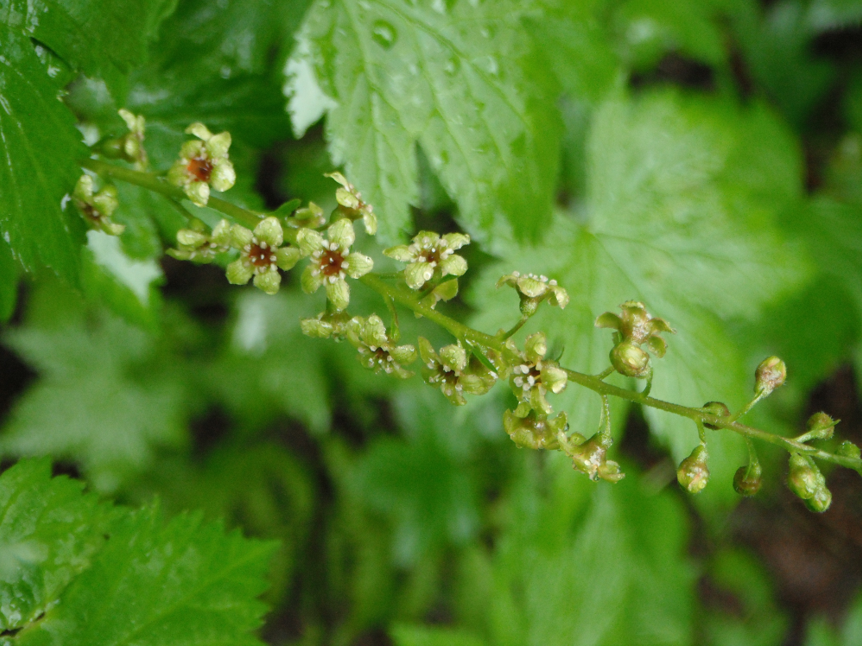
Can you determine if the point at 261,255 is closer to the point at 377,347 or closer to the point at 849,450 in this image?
the point at 377,347

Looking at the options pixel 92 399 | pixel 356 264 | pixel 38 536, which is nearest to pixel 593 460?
pixel 356 264

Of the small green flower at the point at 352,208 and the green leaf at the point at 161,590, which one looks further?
the green leaf at the point at 161,590

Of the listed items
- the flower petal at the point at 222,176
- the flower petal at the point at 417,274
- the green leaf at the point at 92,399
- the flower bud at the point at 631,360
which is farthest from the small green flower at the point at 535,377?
the green leaf at the point at 92,399

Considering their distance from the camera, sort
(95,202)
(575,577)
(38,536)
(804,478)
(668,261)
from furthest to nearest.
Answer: (575,577)
(668,261)
(38,536)
(95,202)
(804,478)

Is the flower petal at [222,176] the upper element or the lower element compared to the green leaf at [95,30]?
lower

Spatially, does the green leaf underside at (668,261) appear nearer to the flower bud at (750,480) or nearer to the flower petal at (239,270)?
the flower bud at (750,480)

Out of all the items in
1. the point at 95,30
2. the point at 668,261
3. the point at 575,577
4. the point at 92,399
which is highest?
the point at 95,30

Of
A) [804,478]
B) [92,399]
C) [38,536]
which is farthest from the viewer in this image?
[92,399]

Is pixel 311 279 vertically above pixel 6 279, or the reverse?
pixel 311 279
